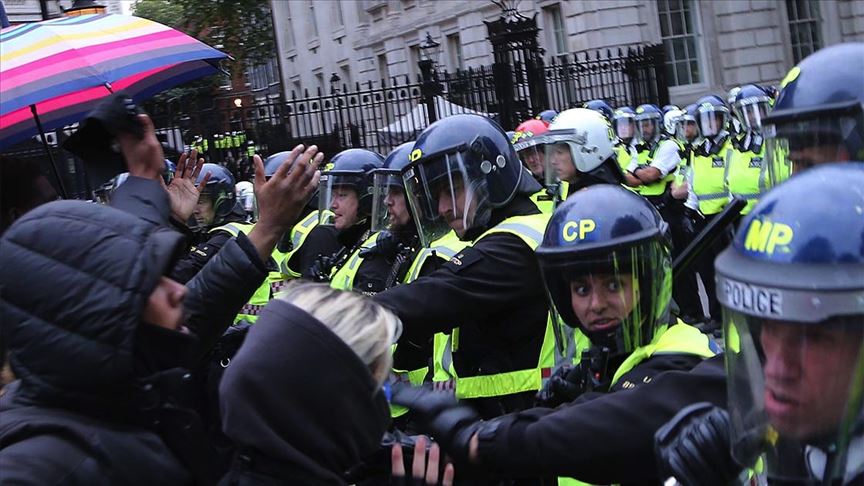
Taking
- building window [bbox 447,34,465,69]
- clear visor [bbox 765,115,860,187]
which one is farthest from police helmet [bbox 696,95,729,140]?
building window [bbox 447,34,465,69]

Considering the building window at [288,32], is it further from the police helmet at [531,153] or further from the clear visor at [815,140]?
the clear visor at [815,140]

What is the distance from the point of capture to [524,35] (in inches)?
629

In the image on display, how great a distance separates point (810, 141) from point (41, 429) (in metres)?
2.43

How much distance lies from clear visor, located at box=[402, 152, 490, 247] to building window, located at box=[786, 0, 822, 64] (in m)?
23.0

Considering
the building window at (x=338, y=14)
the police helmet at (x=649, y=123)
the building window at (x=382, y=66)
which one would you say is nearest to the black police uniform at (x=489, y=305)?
the police helmet at (x=649, y=123)

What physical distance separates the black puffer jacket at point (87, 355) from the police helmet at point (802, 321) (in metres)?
1.17

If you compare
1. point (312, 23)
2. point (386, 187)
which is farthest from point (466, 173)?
point (312, 23)

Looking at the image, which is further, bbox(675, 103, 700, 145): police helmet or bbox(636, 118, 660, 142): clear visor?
bbox(636, 118, 660, 142): clear visor

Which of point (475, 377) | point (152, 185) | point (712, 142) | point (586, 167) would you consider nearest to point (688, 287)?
point (712, 142)

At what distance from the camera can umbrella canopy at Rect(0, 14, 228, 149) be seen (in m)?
3.56

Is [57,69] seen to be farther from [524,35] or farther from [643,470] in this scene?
[524,35]

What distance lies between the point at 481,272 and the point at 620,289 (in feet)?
3.23

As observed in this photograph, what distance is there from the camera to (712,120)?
10805mm

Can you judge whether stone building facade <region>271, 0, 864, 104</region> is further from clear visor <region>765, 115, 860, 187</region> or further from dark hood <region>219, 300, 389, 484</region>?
dark hood <region>219, 300, 389, 484</region>
